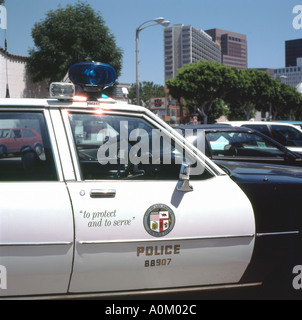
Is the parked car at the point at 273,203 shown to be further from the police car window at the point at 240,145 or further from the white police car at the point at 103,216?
the police car window at the point at 240,145

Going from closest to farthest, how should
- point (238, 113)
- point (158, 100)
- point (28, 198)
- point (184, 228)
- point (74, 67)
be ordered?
point (28, 198) < point (184, 228) < point (74, 67) < point (158, 100) < point (238, 113)

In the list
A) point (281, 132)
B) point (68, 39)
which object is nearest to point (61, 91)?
point (281, 132)

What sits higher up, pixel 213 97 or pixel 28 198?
pixel 213 97

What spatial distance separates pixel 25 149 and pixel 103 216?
0.76 meters

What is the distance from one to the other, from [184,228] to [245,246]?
43 cm

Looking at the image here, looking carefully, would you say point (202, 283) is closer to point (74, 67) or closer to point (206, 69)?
point (74, 67)

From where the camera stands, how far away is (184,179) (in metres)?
2.37

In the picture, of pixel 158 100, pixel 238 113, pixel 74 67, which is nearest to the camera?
pixel 74 67

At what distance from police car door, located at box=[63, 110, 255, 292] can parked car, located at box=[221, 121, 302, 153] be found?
Result: 7745 mm

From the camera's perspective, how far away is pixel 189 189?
241cm

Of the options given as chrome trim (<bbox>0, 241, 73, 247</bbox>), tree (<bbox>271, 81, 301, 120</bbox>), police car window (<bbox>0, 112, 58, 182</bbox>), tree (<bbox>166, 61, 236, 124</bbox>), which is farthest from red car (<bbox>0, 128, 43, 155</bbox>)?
tree (<bbox>271, 81, 301, 120</bbox>)

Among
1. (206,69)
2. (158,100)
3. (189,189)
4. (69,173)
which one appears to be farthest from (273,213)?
(206,69)

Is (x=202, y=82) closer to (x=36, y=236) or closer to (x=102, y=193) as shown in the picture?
(x=102, y=193)

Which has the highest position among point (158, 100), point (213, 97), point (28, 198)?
point (213, 97)
